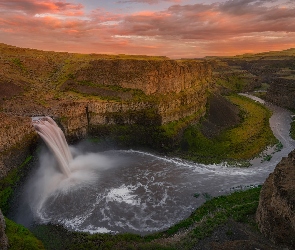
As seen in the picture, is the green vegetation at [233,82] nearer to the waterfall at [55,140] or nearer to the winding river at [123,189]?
the winding river at [123,189]

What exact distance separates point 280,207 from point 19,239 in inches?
632

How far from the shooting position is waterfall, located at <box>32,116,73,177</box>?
29.9m

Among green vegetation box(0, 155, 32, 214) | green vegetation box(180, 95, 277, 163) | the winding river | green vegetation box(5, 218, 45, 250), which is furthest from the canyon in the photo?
green vegetation box(5, 218, 45, 250)

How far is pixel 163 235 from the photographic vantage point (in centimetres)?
2103

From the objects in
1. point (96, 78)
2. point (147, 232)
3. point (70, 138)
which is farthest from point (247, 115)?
point (147, 232)

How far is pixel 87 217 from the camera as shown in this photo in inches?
931

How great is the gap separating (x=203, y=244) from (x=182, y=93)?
34.1 meters

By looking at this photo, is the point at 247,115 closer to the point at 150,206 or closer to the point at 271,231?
the point at 150,206

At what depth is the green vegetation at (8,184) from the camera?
23.8m

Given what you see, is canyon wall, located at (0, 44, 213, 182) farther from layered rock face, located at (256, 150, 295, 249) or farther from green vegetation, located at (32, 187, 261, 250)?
layered rock face, located at (256, 150, 295, 249)

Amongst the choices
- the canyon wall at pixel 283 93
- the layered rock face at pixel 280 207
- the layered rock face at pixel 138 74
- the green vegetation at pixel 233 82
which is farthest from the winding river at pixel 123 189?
the green vegetation at pixel 233 82

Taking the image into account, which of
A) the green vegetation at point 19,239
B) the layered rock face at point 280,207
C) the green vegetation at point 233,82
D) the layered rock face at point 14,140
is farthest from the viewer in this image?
the green vegetation at point 233,82

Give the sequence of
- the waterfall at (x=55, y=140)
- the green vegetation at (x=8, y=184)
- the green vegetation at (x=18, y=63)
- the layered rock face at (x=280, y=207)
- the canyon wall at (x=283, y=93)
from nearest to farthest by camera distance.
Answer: the layered rock face at (x=280, y=207), the green vegetation at (x=8, y=184), the waterfall at (x=55, y=140), the green vegetation at (x=18, y=63), the canyon wall at (x=283, y=93)

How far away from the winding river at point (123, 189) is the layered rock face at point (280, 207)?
762 centimetres
